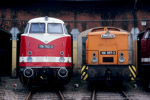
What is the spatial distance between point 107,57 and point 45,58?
8.31ft

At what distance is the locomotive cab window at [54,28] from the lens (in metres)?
10.1

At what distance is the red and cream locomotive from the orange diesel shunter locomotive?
33.3 inches

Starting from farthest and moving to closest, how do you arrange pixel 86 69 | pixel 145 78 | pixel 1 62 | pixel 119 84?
pixel 1 62, pixel 119 84, pixel 145 78, pixel 86 69

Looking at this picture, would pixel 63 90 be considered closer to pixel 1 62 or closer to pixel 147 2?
pixel 147 2

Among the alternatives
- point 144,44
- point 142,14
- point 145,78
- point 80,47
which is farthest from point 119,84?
point 142,14

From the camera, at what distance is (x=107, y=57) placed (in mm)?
10008

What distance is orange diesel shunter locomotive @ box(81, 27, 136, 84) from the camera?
9.40 m

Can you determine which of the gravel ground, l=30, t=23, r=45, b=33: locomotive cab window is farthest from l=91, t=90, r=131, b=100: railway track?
l=30, t=23, r=45, b=33: locomotive cab window

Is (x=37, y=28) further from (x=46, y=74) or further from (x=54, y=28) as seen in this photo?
(x=46, y=74)

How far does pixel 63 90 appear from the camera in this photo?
10.6 metres

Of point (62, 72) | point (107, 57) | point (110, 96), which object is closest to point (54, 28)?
point (62, 72)

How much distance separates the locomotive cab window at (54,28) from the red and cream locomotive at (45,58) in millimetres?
157

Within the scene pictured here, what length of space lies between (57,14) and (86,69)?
6.76 meters

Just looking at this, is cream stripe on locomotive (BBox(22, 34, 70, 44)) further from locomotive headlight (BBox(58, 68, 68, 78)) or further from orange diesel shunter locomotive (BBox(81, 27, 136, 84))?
orange diesel shunter locomotive (BBox(81, 27, 136, 84))
